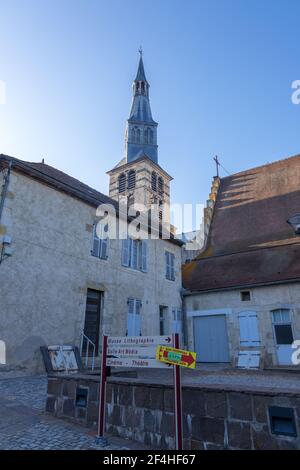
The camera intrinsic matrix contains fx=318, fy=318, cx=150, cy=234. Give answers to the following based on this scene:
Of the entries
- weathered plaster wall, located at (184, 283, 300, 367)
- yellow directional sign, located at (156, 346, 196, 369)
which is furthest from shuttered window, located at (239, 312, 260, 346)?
yellow directional sign, located at (156, 346, 196, 369)

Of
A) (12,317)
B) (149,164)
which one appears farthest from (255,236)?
(149,164)

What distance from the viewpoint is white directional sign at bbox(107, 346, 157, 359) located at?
3.89 meters

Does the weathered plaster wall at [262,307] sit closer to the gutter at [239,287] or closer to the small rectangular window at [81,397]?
the gutter at [239,287]

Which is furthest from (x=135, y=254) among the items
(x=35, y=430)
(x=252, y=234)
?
(x=35, y=430)

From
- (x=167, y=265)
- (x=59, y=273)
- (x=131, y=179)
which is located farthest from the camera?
(x=131, y=179)

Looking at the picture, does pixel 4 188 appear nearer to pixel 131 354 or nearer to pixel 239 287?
pixel 131 354

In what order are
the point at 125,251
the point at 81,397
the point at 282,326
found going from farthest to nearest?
the point at 125,251 → the point at 282,326 → the point at 81,397

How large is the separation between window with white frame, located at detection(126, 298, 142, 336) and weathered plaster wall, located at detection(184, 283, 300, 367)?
3299mm

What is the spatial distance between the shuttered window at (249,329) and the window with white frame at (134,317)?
430cm

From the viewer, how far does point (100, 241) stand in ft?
39.5

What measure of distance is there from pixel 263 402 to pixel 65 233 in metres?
8.69

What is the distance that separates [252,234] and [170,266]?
4806mm

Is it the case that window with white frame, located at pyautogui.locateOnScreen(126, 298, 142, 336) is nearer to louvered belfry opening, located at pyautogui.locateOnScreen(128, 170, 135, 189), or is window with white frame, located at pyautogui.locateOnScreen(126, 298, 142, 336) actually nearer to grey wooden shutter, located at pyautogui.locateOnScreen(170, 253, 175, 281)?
grey wooden shutter, located at pyautogui.locateOnScreen(170, 253, 175, 281)

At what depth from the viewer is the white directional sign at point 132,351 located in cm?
389
